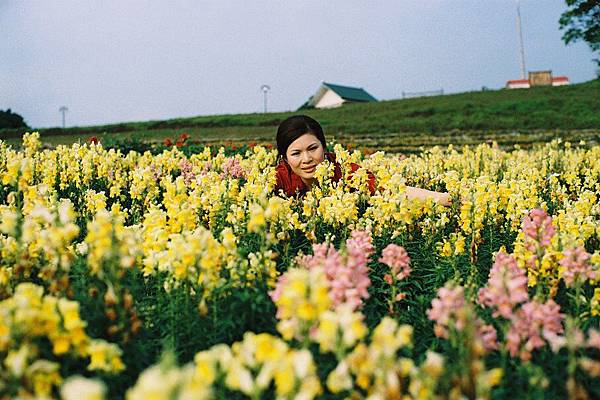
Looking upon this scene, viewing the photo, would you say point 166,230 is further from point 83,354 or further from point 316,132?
point 316,132

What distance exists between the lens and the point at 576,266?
345 cm

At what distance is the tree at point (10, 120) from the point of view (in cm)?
4929

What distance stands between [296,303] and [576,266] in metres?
2.11

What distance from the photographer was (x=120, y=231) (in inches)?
128

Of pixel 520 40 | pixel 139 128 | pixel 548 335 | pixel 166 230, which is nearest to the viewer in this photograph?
pixel 548 335

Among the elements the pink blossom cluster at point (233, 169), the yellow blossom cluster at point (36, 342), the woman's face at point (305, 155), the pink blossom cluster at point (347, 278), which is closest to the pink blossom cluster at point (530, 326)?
the pink blossom cluster at point (347, 278)

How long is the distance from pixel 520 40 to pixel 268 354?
81.4 metres

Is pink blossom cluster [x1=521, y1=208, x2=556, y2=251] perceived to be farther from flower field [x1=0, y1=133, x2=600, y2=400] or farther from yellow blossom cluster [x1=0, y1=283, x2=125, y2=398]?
yellow blossom cluster [x1=0, y1=283, x2=125, y2=398]

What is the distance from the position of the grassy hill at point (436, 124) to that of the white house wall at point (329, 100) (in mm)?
25301

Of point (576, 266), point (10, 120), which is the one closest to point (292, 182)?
point (576, 266)

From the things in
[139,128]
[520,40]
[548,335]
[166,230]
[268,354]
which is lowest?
[548,335]

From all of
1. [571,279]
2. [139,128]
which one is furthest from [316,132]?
[139,128]

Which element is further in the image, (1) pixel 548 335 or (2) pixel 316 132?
(2) pixel 316 132

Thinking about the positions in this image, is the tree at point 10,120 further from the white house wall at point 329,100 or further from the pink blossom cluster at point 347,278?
the pink blossom cluster at point 347,278
